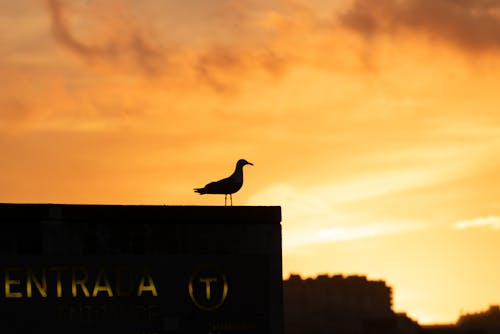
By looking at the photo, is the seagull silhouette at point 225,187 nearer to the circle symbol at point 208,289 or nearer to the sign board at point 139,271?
the sign board at point 139,271

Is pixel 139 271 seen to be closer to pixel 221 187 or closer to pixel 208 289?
pixel 208 289

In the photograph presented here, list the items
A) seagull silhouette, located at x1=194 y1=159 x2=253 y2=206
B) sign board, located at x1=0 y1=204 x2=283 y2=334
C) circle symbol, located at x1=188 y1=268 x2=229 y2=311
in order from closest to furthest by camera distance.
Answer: sign board, located at x1=0 y1=204 x2=283 y2=334 < circle symbol, located at x1=188 y1=268 x2=229 y2=311 < seagull silhouette, located at x1=194 y1=159 x2=253 y2=206

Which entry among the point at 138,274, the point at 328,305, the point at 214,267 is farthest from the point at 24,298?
the point at 328,305

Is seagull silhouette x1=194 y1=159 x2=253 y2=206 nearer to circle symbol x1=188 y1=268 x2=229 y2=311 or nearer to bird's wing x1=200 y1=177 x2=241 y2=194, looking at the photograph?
bird's wing x1=200 y1=177 x2=241 y2=194

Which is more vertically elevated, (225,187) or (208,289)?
(225,187)

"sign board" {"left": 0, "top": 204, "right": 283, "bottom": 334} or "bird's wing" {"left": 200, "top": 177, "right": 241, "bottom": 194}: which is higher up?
"bird's wing" {"left": 200, "top": 177, "right": 241, "bottom": 194}

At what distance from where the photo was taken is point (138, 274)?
1670 inches

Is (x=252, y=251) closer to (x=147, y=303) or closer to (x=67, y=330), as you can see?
(x=147, y=303)

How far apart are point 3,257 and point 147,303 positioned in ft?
17.7

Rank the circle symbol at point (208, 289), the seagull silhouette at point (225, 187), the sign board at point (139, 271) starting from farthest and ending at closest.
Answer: the seagull silhouette at point (225, 187) → the circle symbol at point (208, 289) → the sign board at point (139, 271)

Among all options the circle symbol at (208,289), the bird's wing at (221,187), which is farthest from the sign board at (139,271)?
the bird's wing at (221,187)

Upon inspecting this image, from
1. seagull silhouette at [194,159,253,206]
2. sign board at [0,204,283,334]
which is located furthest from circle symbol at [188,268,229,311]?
seagull silhouette at [194,159,253,206]

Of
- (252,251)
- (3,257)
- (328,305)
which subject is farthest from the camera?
(328,305)

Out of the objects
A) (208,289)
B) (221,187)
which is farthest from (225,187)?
(208,289)
